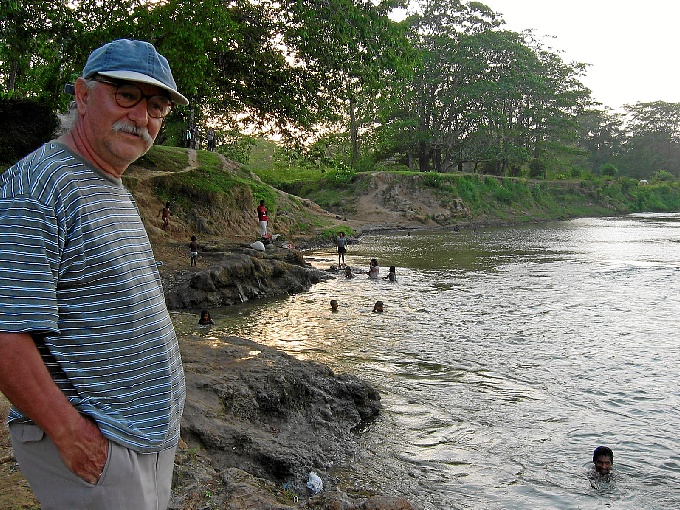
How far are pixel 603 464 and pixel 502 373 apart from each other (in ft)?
11.2

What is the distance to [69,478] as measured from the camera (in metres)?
1.97

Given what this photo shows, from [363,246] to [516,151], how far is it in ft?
101

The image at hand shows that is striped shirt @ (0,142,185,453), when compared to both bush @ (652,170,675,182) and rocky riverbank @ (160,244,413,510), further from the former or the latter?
bush @ (652,170,675,182)

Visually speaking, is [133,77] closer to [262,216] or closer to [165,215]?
[165,215]

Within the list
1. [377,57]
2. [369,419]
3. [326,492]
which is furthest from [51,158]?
[377,57]

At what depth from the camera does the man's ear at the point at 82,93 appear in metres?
2.20

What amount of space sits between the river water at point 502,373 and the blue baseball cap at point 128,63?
176 inches

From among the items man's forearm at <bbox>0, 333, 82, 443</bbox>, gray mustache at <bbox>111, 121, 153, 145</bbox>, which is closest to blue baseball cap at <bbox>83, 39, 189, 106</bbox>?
gray mustache at <bbox>111, 121, 153, 145</bbox>

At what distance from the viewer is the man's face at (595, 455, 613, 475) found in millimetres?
6086

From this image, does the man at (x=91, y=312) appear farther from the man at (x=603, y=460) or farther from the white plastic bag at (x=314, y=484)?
the man at (x=603, y=460)

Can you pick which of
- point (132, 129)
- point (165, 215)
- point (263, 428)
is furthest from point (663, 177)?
Result: point (132, 129)

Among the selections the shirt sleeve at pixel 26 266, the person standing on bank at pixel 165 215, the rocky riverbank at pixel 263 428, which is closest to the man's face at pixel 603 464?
the rocky riverbank at pixel 263 428

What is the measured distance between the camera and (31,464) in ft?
6.56

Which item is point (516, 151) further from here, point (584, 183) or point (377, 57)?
point (377, 57)
